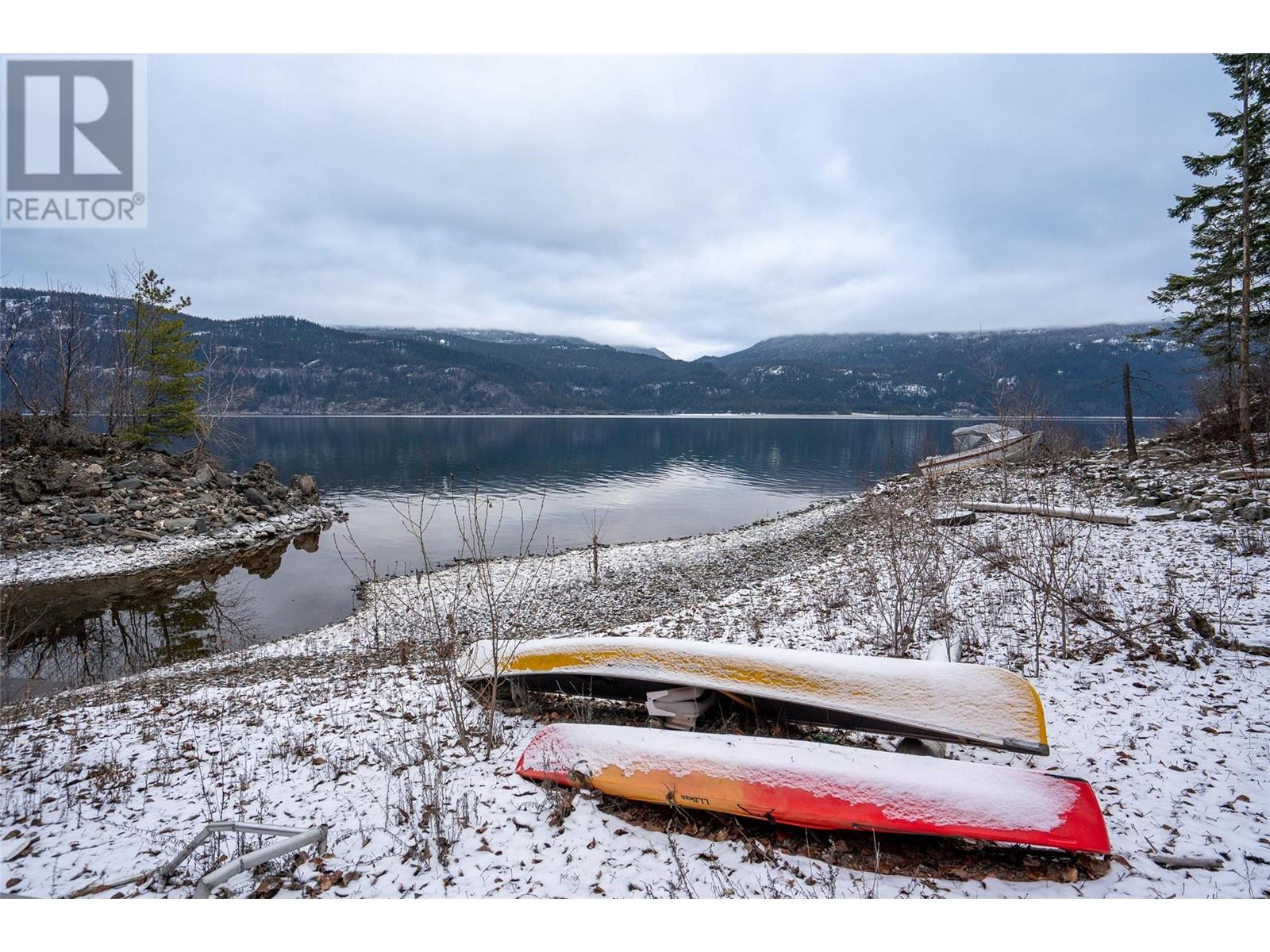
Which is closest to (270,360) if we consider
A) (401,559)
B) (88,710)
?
(401,559)

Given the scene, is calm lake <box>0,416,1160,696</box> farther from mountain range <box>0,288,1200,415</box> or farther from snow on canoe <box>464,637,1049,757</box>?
mountain range <box>0,288,1200,415</box>

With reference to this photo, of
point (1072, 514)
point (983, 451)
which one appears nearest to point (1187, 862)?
point (1072, 514)

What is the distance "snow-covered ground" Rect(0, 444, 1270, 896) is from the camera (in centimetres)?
332

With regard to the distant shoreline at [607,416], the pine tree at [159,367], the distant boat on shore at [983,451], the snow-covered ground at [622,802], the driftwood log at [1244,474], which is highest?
the distant shoreline at [607,416]

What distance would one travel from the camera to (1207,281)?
16.2m

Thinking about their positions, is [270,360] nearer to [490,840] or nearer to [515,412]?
[515,412]

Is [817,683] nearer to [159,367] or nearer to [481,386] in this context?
[159,367]

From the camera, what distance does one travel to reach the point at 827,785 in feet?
11.9

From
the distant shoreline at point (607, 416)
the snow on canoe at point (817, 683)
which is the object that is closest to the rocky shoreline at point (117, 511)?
the snow on canoe at point (817, 683)

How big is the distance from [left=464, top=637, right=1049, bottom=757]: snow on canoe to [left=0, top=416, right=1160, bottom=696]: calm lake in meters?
2.38

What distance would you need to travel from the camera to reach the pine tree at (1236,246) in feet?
40.2

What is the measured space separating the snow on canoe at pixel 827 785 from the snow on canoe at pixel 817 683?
0.49 m

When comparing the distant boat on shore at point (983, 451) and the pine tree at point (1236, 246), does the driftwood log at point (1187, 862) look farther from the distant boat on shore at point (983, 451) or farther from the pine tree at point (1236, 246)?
the distant boat on shore at point (983, 451)

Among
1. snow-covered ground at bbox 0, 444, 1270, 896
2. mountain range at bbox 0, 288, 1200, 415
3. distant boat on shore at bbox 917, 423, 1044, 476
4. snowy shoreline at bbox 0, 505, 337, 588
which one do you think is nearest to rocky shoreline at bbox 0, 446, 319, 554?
snowy shoreline at bbox 0, 505, 337, 588
